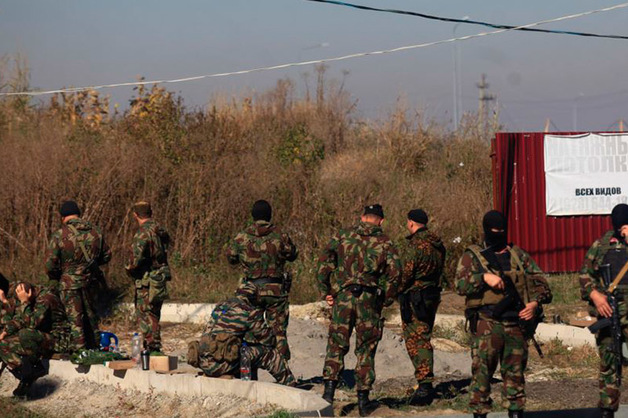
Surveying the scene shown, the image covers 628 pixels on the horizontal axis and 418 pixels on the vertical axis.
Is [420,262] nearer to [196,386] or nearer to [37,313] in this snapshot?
[196,386]

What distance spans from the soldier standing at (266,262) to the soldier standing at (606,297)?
348cm

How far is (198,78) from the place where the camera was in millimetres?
19688

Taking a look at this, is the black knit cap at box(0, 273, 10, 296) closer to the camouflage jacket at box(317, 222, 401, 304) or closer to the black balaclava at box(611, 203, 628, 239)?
the camouflage jacket at box(317, 222, 401, 304)

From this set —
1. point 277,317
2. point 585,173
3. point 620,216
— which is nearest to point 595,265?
point 620,216

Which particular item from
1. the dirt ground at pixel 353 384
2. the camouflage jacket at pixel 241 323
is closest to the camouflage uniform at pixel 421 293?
the dirt ground at pixel 353 384

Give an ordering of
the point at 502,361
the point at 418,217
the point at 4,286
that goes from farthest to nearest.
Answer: the point at 4,286 → the point at 418,217 → the point at 502,361

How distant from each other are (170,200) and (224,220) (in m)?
1.16

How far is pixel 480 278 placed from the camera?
845 centimetres

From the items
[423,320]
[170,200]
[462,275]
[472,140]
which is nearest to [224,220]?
[170,200]

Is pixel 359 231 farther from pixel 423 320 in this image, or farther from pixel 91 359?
pixel 91 359

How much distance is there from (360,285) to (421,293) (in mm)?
1049

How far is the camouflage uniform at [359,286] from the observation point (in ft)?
33.1

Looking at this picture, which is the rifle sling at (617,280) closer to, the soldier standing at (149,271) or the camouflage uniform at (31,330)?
the soldier standing at (149,271)

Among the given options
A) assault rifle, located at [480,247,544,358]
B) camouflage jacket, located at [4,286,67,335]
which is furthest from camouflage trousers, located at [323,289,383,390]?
camouflage jacket, located at [4,286,67,335]
